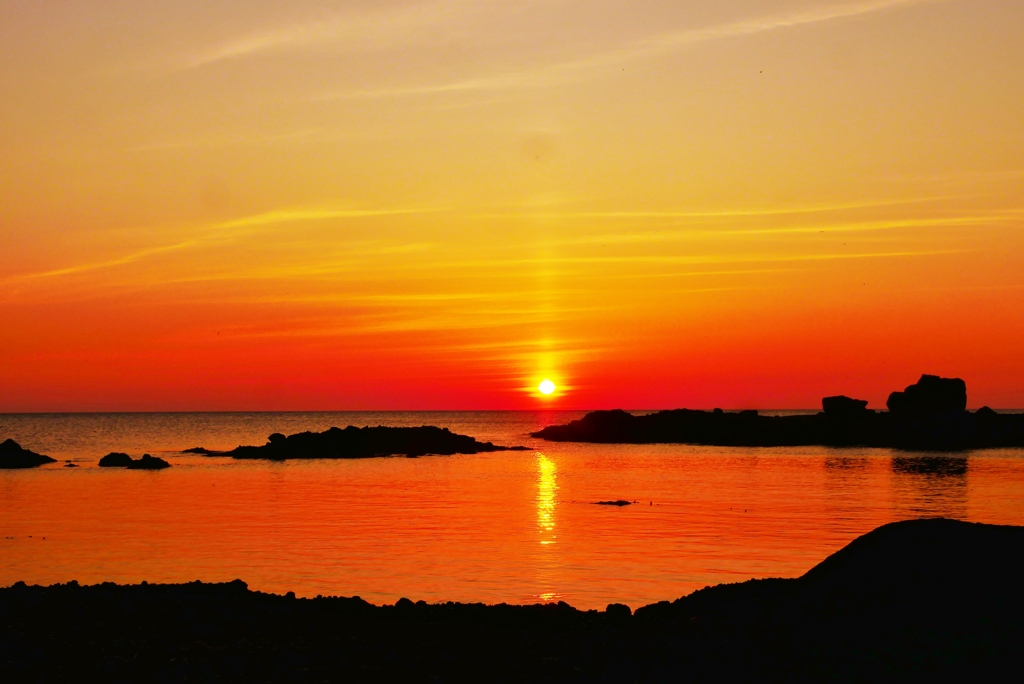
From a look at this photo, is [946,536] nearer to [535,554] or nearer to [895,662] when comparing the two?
[895,662]

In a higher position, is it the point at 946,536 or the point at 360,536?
the point at 946,536

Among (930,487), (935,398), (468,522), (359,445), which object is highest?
(935,398)

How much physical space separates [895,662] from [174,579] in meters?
18.4

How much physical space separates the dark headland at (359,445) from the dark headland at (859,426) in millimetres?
29245

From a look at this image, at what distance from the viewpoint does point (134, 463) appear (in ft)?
234

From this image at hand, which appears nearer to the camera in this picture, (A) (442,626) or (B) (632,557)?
(A) (442,626)

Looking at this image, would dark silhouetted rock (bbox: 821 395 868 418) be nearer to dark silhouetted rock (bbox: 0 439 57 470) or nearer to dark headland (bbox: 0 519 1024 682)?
dark silhouetted rock (bbox: 0 439 57 470)

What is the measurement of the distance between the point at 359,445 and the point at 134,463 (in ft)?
90.4

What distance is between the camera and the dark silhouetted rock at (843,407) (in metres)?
123

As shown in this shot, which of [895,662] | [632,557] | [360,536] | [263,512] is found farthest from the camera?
[263,512]

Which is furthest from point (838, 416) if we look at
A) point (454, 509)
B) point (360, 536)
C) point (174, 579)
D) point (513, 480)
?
point (174, 579)

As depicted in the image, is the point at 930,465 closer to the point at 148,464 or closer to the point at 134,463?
the point at 148,464

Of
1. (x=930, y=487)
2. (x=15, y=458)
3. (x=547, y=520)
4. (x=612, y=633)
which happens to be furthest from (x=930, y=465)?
(x=15, y=458)

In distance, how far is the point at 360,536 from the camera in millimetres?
33406
